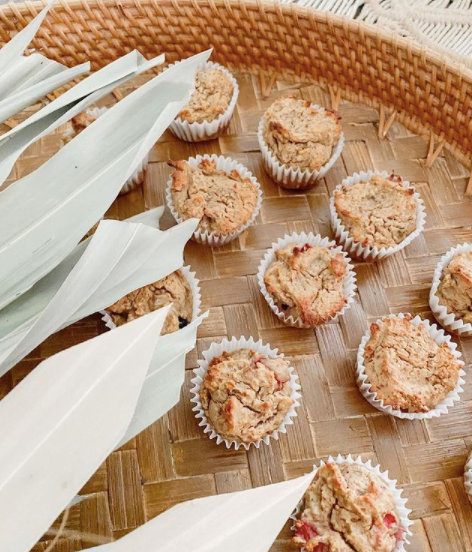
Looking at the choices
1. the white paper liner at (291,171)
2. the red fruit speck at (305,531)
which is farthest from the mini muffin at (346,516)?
the white paper liner at (291,171)

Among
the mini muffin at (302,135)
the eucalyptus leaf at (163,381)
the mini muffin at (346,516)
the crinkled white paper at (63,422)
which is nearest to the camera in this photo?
the crinkled white paper at (63,422)

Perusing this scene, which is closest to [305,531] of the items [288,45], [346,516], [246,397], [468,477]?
[346,516]

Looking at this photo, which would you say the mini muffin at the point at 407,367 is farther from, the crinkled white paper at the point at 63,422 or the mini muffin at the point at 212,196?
the crinkled white paper at the point at 63,422

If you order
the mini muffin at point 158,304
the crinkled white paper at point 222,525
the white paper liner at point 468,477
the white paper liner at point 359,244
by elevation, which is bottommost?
the crinkled white paper at point 222,525

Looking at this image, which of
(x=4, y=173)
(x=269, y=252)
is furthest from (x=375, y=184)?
(x=4, y=173)

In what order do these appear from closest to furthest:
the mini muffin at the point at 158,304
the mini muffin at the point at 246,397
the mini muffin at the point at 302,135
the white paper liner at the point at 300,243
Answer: the mini muffin at the point at 246,397 → the mini muffin at the point at 158,304 → the white paper liner at the point at 300,243 → the mini muffin at the point at 302,135

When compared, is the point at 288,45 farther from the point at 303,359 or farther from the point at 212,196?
the point at 303,359

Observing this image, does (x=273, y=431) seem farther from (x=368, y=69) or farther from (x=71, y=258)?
(x=368, y=69)
